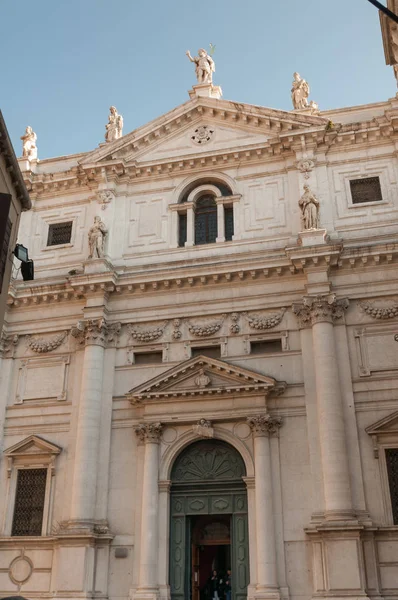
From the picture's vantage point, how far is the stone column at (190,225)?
80.0 ft

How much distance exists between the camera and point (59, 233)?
26.6 m

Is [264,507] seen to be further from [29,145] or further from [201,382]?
[29,145]

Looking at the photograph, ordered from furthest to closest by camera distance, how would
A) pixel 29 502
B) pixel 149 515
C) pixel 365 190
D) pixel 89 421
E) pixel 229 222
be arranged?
pixel 229 222 < pixel 365 190 < pixel 29 502 < pixel 89 421 < pixel 149 515

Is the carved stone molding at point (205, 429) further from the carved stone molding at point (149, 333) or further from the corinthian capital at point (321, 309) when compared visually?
the corinthian capital at point (321, 309)

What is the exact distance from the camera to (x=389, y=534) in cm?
1823

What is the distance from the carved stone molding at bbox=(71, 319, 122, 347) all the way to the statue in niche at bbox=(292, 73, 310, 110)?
1148 cm

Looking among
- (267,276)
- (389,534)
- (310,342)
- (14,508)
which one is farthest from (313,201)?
(14,508)

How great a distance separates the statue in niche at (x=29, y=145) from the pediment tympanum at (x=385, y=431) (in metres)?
18.4

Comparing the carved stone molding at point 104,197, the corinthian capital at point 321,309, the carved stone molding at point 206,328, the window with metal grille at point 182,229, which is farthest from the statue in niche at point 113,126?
the corinthian capital at point 321,309

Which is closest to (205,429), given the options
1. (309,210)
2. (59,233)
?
(309,210)

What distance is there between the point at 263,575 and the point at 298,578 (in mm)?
1017

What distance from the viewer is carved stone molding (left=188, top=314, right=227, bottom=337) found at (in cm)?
2242

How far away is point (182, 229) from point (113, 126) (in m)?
6.29

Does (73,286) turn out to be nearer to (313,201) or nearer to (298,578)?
(313,201)
